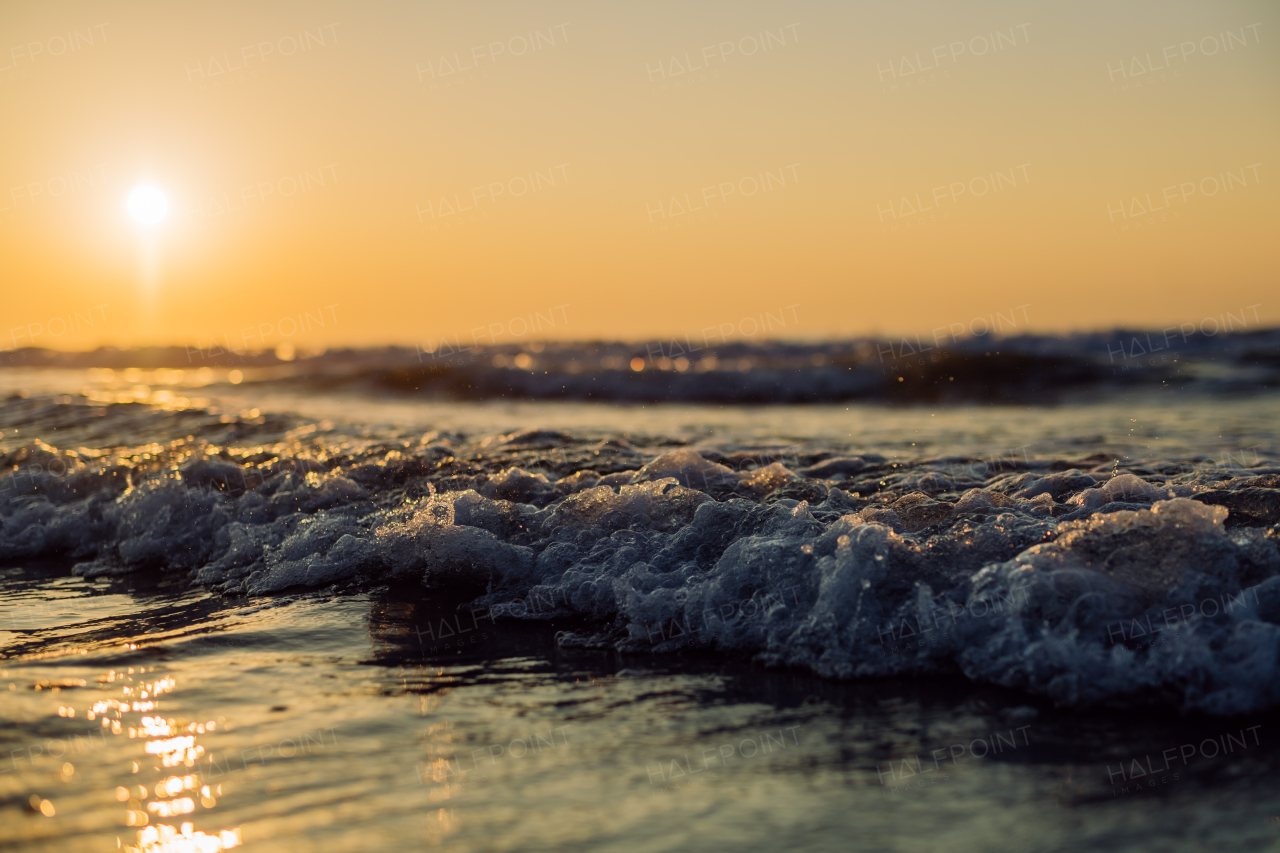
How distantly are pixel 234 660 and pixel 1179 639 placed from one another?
11.5 feet

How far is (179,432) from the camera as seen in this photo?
983 centimetres

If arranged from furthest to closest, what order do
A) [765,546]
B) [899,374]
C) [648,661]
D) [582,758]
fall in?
[899,374]
[765,546]
[648,661]
[582,758]

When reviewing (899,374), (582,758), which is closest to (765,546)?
(582,758)

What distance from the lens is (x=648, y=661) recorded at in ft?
12.1

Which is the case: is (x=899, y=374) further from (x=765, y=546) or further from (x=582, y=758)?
(x=582, y=758)

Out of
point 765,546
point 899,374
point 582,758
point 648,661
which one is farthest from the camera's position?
point 899,374

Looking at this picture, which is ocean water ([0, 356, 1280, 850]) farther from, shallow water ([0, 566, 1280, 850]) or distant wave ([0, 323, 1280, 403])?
distant wave ([0, 323, 1280, 403])

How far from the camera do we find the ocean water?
2.45 meters

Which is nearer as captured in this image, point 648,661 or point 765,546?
point 648,661

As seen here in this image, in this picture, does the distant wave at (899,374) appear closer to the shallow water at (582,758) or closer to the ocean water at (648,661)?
the ocean water at (648,661)

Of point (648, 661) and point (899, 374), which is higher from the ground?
point (899, 374)

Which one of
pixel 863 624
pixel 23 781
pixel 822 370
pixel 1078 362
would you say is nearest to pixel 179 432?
pixel 23 781

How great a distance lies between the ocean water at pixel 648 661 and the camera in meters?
2.45

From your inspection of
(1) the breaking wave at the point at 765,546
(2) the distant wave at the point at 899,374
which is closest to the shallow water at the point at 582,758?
(1) the breaking wave at the point at 765,546
